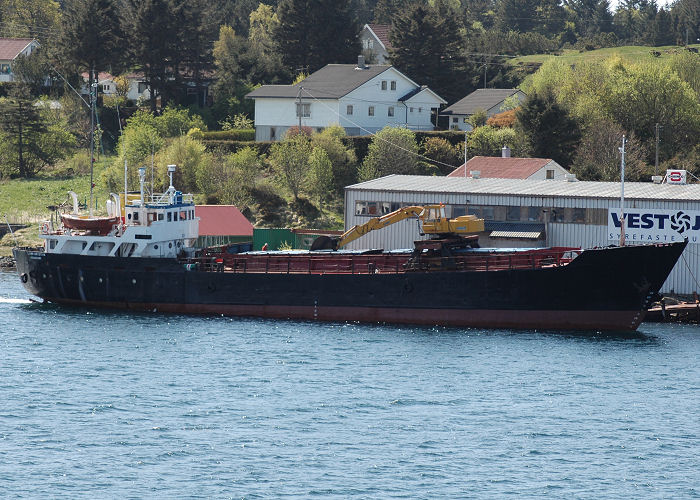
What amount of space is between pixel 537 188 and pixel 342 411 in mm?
25763

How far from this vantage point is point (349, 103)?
325ft

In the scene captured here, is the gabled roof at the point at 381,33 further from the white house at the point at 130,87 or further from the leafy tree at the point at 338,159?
the leafy tree at the point at 338,159

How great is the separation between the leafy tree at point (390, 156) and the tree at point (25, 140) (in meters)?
29.4

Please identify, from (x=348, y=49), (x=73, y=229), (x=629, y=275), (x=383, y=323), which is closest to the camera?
(x=629, y=275)

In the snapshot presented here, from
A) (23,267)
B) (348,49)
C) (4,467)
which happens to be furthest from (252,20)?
(4,467)

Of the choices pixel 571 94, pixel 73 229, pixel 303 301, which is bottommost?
pixel 303 301

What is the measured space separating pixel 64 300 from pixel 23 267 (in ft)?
9.84

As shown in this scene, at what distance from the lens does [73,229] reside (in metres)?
57.5

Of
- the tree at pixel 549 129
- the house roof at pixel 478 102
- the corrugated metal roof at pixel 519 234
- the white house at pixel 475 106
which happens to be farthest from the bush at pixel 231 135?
the corrugated metal roof at pixel 519 234

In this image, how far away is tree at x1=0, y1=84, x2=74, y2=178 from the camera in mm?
94500

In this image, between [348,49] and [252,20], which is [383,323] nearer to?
[348,49]

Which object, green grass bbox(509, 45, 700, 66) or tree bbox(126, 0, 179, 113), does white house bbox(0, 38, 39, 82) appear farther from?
green grass bbox(509, 45, 700, 66)

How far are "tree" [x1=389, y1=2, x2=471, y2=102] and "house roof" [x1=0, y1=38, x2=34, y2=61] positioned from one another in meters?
41.0

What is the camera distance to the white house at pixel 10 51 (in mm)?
117188
